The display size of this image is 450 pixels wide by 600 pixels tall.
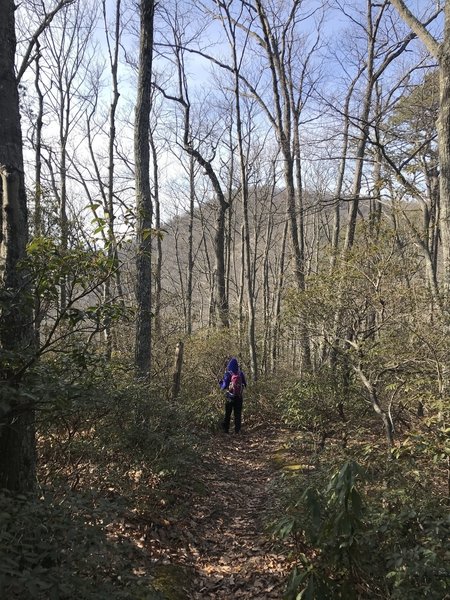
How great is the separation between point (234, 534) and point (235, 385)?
12.6ft

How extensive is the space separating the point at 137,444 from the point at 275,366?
882 centimetres

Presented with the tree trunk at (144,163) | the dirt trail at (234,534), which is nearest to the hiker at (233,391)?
the dirt trail at (234,534)

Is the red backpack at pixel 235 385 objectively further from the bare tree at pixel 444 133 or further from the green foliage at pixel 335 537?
the green foliage at pixel 335 537

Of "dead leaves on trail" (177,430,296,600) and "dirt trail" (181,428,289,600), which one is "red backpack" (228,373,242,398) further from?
"dead leaves on trail" (177,430,296,600)

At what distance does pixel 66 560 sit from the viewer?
2.19 meters

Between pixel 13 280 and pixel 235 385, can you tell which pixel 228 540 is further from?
pixel 235 385

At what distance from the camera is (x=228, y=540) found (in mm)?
4684

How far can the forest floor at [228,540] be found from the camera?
3795mm

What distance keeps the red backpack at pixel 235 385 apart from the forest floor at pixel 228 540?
1.52 metres

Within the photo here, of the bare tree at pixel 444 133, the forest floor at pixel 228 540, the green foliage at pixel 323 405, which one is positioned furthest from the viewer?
the green foliage at pixel 323 405

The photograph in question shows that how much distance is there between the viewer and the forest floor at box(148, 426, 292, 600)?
12.5 feet

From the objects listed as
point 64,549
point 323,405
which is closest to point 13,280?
point 64,549

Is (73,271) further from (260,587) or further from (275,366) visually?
(275,366)

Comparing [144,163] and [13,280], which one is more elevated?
[144,163]
